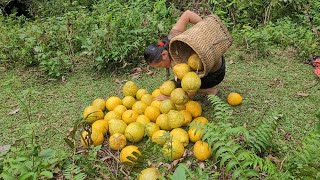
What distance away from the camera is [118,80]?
5367 millimetres

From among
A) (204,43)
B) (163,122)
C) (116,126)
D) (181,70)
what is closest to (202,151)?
(163,122)

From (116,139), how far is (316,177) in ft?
6.63

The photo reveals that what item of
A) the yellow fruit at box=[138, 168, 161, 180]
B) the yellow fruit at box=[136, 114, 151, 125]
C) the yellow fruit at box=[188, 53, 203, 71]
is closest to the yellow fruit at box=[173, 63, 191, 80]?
the yellow fruit at box=[188, 53, 203, 71]

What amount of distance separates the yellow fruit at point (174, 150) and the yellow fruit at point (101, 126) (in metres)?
0.74

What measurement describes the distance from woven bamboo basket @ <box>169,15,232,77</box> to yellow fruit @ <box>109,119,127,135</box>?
95 cm

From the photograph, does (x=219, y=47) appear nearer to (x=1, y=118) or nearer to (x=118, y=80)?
(x=118, y=80)

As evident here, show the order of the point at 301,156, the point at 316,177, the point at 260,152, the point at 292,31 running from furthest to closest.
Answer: the point at 292,31, the point at 260,152, the point at 301,156, the point at 316,177

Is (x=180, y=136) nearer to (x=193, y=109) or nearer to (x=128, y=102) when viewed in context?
(x=193, y=109)

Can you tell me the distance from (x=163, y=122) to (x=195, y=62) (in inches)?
28.5

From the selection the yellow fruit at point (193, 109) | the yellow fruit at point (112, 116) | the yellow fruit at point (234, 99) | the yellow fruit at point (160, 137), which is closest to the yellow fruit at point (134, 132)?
the yellow fruit at point (160, 137)

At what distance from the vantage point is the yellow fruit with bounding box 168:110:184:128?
3721 millimetres

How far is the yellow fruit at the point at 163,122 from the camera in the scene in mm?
3824

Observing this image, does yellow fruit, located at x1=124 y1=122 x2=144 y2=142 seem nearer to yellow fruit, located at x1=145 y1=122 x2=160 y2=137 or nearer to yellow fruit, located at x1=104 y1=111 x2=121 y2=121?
yellow fruit, located at x1=145 y1=122 x2=160 y2=137

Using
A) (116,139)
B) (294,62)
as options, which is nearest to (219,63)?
(116,139)
